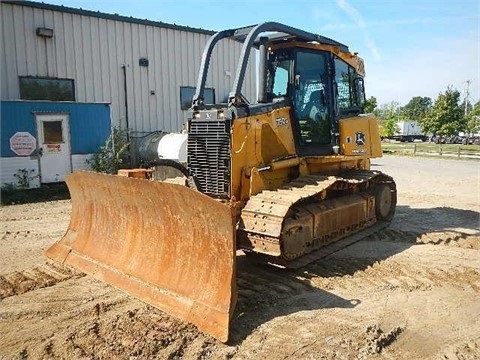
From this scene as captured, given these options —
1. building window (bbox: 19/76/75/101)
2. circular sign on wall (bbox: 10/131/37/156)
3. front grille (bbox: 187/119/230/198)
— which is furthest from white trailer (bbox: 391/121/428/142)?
front grille (bbox: 187/119/230/198)

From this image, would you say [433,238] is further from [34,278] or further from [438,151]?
[438,151]

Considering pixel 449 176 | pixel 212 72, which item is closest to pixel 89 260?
pixel 212 72

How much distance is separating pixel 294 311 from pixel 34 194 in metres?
9.30

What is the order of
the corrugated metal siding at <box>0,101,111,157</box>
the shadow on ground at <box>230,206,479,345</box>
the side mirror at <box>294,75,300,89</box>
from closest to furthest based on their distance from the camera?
the shadow on ground at <box>230,206,479,345</box>, the side mirror at <box>294,75,300,89</box>, the corrugated metal siding at <box>0,101,111,157</box>

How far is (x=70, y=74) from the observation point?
41.9 ft

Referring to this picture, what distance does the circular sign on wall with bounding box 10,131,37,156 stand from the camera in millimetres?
11203

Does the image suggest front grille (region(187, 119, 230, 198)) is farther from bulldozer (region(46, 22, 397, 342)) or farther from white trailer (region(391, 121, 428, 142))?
white trailer (region(391, 121, 428, 142))

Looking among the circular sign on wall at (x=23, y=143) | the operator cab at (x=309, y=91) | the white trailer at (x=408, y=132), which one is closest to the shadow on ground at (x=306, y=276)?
the operator cab at (x=309, y=91)

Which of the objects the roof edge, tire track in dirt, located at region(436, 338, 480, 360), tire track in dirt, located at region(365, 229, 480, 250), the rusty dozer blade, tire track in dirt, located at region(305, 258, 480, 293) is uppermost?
the roof edge

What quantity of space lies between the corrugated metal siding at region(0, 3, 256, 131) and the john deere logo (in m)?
9.06

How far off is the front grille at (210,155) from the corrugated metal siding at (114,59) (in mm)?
8518

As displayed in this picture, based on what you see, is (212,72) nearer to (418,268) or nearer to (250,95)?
(250,95)

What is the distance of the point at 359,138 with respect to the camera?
6969 millimetres

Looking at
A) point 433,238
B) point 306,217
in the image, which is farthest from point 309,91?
point 433,238
